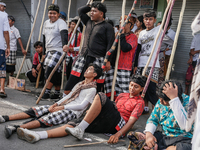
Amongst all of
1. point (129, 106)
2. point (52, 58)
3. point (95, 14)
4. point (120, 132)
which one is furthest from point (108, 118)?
point (52, 58)

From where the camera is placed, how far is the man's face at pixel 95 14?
3.77 metres

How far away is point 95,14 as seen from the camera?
3781 millimetres

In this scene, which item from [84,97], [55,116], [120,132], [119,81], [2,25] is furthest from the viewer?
[2,25]

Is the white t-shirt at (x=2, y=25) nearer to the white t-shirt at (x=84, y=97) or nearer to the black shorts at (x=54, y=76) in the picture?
the black shorts at (x=54, y=76)

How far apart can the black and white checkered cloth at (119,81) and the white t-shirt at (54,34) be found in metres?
1.28

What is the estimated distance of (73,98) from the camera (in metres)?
3.38

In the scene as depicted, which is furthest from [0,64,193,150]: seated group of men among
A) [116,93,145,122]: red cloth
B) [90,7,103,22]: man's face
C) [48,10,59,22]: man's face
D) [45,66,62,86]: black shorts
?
[48,10,59,22]: man's face

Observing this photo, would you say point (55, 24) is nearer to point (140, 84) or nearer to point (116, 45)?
point (116, 45)

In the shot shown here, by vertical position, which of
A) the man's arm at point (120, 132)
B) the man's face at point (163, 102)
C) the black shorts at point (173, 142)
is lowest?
the man's arm at point (120, 132)

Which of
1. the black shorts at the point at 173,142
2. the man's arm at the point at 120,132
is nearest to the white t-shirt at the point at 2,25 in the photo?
the man's arm at the point at 120,132

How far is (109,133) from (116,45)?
145cm

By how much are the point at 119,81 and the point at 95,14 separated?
1172 mm

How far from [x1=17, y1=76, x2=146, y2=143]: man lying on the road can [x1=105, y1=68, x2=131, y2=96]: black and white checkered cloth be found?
695 mm

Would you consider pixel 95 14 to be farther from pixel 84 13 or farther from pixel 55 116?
pixel 55 116
